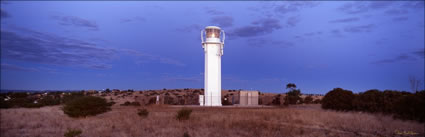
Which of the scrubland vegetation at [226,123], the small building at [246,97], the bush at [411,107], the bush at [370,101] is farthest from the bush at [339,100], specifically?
the small building at [246,97]

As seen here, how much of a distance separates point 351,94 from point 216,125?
16.7 metres

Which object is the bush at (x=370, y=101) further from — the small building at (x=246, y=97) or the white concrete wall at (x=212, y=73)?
the white concrete wall at (x=212, y=73)

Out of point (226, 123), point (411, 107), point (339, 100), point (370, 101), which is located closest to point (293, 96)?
point (339, 100)

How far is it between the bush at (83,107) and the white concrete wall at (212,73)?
12.9m

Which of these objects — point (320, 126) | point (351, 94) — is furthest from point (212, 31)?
point (320, 126)

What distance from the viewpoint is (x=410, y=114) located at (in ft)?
67.6

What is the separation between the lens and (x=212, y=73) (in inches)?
1296

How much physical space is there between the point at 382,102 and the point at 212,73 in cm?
1509

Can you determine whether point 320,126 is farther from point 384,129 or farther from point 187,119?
point 187,119

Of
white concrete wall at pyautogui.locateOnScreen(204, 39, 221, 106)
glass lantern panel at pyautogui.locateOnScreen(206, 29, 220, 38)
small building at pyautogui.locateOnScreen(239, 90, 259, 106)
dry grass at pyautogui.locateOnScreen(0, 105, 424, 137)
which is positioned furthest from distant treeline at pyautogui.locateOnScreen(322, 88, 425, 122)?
glass lantern panel at pyautogui.locateOnScreen(206, 29, 220, 38)

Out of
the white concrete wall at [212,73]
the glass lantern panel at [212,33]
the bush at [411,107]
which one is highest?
the glass lantern panel at [212,33]

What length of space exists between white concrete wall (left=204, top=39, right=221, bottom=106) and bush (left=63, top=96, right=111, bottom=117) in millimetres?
12932

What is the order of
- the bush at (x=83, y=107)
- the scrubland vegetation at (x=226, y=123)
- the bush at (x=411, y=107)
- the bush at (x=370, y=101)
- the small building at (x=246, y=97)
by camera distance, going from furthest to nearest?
the small building at (x=246, y=97) < the bush at (x=370, y=101) < the bush at (x=83, y=107) < the bush at (x=411, y=107) < the scrubland vegetation at (x=226, y=123)

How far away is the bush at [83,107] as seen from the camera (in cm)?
A: 2077
